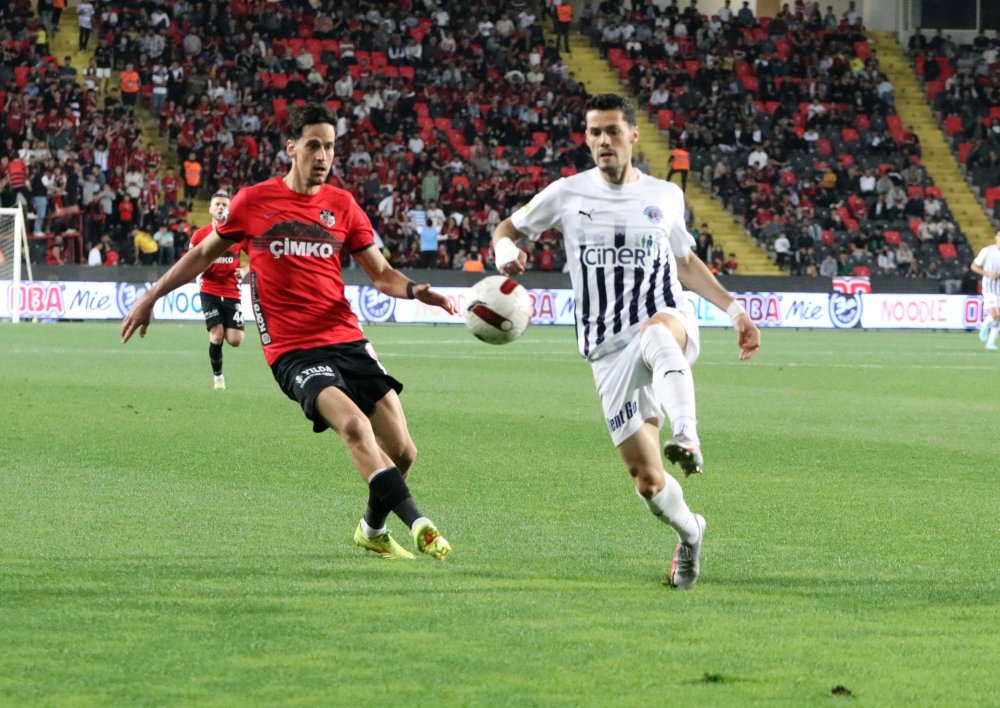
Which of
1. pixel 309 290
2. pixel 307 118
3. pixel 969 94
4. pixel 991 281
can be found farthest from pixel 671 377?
pixel 969 94

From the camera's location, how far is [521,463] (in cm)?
1182

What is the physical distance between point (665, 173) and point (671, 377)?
128 ft

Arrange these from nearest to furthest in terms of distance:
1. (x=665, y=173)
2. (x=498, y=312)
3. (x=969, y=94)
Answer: (x=498, y=312) → (x=665, y=173) → (x=969, y=94)

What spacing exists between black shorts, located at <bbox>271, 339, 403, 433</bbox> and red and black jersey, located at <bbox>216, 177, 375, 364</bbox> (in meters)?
0.06

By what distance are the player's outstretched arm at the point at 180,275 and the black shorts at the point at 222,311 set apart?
11.3 m

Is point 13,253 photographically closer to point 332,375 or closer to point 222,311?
point 222,311

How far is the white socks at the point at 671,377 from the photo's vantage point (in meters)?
6.72

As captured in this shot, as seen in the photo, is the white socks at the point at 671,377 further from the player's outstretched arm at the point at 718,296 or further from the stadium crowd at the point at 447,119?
the stadium crowd at the point at 447,119

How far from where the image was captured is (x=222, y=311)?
63.2ft

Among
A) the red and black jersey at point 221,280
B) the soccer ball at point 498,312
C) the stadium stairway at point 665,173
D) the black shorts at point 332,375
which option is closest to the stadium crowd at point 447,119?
the stadium stairway at point 665,173

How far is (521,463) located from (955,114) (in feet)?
132

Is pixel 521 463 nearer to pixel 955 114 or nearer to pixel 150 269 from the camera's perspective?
pixel 150 269

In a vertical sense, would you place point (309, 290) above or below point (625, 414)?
above

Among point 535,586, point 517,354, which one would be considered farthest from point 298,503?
point 517,354
